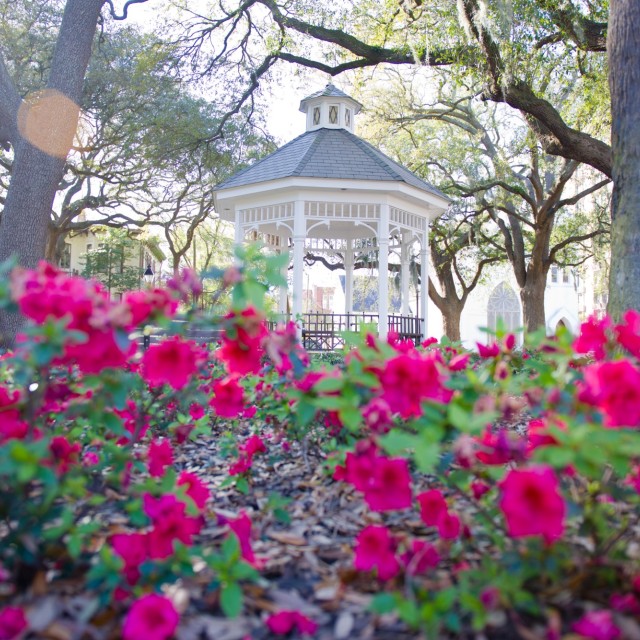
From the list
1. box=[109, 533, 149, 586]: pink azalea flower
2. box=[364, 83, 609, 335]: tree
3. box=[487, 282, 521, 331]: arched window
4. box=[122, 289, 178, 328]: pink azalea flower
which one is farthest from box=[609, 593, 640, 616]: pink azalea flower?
box=[487, 282, 521, 331]: arched window

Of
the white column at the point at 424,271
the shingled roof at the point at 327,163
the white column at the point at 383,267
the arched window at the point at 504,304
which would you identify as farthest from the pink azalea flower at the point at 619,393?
the arched window at the point at 504,304

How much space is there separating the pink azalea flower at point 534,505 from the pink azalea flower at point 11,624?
1083 mm

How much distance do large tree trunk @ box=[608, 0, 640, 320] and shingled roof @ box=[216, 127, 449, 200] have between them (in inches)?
194

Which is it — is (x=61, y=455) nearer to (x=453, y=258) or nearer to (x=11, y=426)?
(x=11, y=426)

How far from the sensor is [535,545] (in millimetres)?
1358

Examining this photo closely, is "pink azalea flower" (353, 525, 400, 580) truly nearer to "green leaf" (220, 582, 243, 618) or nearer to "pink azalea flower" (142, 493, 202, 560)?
"green leaf" (220, 582, 243, 618)

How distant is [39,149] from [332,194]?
4710 millimetres

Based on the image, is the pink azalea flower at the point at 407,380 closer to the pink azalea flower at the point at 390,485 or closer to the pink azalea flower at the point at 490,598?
the pink azalea flower at the point at 390,485

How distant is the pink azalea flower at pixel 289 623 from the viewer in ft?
4.40

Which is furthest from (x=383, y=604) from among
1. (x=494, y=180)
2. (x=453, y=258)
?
(x=453, y=258)

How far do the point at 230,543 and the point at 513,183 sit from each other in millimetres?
14641

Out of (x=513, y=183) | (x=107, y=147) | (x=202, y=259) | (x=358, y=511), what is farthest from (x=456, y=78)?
(x=202, y=259)

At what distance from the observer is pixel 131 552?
1425 millimetres

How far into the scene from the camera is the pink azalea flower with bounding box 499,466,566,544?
1064 millimetres
